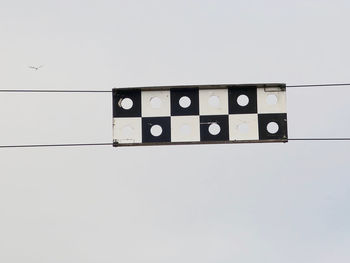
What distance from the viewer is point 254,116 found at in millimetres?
3902

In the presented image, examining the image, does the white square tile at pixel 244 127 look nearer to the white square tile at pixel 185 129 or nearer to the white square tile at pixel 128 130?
the white square tile at pixel 185 129

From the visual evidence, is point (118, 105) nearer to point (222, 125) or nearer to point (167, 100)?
point (167, 100)

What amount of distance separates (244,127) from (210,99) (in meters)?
0.31

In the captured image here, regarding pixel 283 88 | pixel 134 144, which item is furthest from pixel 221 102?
pixel 134 144

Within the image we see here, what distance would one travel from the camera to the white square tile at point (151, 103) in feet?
12.8

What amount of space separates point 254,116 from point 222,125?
0.23 m

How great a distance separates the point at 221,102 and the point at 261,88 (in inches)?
11.6

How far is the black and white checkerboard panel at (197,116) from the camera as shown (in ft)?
12.7

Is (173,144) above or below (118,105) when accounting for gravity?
below

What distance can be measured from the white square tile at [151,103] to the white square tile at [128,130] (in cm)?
9

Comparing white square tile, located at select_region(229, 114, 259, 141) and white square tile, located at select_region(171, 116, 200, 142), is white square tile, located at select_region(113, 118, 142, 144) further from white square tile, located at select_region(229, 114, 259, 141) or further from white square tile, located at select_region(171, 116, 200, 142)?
white square tile, located at select_region(229, 114, 259, 141)

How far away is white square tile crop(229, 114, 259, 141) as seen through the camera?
3.89m

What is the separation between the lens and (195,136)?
3887 millimetres

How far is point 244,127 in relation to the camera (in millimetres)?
3918
